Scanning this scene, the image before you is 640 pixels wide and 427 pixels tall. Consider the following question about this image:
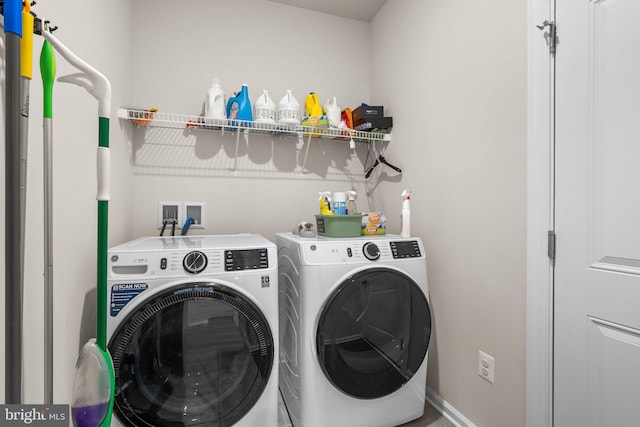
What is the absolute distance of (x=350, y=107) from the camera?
8.09ft

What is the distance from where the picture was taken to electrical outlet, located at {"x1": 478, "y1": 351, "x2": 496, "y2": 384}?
4.66 feet

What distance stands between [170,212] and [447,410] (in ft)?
6.49

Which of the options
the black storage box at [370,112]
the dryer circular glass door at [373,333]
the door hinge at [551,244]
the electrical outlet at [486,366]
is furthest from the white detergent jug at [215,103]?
the electrical outlet at [486,366]

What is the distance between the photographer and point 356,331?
1458 mm

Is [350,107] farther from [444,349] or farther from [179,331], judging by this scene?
[179,331]

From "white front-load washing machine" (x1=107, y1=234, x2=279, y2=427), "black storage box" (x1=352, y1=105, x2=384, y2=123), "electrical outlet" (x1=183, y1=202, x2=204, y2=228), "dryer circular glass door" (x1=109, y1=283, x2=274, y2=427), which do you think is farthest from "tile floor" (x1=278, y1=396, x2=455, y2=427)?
"black storage box" (x1=352, y1=105, x2=384, y2=123)

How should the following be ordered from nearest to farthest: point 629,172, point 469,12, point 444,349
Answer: point 629,172 → point 469,12 → point 444,349

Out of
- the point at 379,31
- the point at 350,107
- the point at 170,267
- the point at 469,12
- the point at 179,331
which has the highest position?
the point at 379,31

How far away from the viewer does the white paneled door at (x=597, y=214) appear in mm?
972

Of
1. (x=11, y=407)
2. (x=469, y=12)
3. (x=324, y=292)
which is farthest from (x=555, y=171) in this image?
(x=11, y=407)

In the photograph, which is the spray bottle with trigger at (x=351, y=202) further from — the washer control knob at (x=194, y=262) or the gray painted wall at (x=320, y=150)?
the washer control knob at (x=194, y=262)

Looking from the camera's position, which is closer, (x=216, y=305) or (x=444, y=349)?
(x=216, y=305)

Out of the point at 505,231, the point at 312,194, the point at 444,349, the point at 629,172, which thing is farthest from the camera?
the point at 312,194

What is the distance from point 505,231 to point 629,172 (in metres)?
0.46
